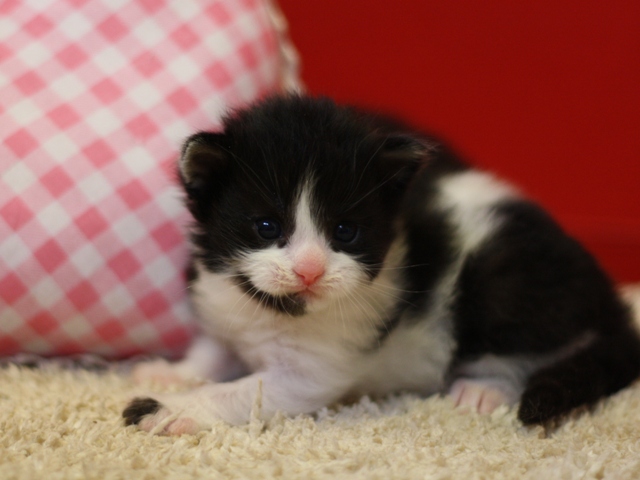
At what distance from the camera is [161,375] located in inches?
74.4

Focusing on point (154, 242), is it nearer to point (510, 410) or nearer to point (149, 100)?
point (149, 100)

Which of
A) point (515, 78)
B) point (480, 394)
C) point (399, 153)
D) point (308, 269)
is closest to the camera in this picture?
point (308, 269)

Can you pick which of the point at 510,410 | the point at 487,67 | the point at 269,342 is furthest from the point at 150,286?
the point at 487,67

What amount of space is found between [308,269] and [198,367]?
0.65 metres

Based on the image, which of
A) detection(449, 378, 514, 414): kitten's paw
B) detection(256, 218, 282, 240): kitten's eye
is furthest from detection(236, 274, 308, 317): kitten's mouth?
detection(449, 378, 514, 414): kitten's paw

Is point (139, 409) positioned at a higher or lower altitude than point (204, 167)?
lower

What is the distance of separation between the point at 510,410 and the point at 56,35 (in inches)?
64.9

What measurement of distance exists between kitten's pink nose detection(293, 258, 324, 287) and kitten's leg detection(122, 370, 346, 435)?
315 mm

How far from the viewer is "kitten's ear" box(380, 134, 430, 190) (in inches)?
65.2

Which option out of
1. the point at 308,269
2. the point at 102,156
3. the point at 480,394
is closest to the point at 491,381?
the point at 480,394

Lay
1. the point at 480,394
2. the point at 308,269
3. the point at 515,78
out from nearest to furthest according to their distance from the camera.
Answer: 1. the point at 308,269
2. the point at 480,394
3. the point at 515,78

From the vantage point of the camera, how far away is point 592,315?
1.86 meters

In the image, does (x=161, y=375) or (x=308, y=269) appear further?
(x=161, y=375)

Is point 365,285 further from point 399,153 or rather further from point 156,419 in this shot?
point 156,419
